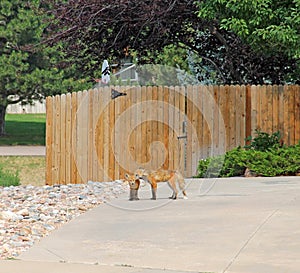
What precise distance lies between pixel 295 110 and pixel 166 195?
16.2 feet

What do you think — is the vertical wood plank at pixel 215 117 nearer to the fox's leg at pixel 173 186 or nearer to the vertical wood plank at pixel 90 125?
the vertical wood plank at pixel 90 125

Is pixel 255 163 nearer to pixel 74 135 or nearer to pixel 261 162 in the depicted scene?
pixel 261 162

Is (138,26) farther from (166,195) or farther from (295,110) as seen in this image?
(166,195)

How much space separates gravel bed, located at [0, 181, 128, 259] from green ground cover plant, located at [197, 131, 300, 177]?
70.2 inches

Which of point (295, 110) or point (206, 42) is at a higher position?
point (206, 42)

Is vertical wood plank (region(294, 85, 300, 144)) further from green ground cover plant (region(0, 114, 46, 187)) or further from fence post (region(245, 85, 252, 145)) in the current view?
green ground cover plant (region(0, 114, 46, 187))

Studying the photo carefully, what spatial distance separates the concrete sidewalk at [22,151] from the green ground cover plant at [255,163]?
A: 574 inches

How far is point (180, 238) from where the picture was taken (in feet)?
26.2

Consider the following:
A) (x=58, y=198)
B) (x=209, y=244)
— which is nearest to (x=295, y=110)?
(x=58, y=198)

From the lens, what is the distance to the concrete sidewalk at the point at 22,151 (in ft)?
90.4

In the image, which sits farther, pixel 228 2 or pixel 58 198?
pixel 228 2

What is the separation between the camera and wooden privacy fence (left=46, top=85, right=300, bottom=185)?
47.6 ft

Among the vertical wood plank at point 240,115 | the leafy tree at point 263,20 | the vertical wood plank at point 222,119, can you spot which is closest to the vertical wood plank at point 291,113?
the vertical wood plank at point 240,115

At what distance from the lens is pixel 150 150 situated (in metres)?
14.5
